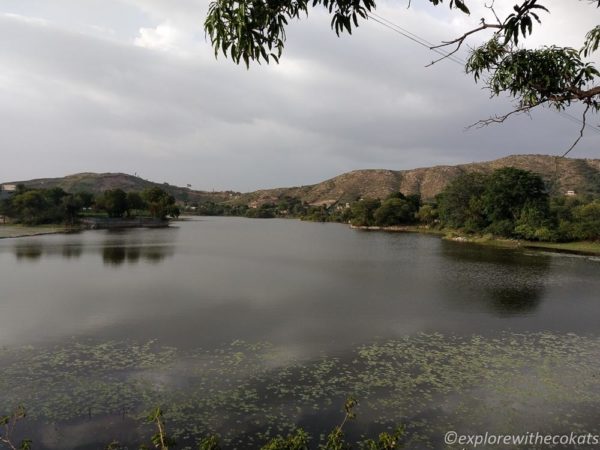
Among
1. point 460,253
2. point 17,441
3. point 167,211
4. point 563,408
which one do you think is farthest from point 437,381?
point 167,211

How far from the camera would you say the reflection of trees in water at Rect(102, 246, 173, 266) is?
125 ft

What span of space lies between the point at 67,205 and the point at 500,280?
82830 mm

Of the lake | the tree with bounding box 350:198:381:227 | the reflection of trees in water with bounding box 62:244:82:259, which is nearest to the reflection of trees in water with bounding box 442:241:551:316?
the lake

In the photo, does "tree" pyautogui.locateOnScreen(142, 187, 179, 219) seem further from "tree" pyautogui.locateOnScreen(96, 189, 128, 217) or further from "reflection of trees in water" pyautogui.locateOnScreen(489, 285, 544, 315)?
"reflection of trees in water" pyautogui.locateOnScreen(489, 285, 544, 315)

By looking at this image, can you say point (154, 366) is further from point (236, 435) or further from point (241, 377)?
point (236, 435)

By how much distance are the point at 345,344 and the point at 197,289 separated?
1269 centimetres

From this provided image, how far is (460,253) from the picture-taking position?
49125mm

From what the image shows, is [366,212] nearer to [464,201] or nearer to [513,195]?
[464,201]

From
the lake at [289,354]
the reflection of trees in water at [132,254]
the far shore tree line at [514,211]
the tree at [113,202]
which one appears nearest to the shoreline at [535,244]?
the far shore tree line at [514,211]

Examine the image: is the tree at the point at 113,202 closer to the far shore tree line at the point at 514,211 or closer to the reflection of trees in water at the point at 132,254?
the reflection of trees in water at the point at 132,254

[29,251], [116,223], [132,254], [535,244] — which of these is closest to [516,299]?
[132,254]

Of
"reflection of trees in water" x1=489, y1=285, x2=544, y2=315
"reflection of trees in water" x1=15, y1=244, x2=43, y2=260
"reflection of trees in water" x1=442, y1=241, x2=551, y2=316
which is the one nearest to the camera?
"reflection of trees in water" x1=489, y1=285, x2=544, y2=315

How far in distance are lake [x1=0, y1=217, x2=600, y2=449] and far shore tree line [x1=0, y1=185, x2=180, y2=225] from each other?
61442 millimetres

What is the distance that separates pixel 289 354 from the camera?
47.0ft
